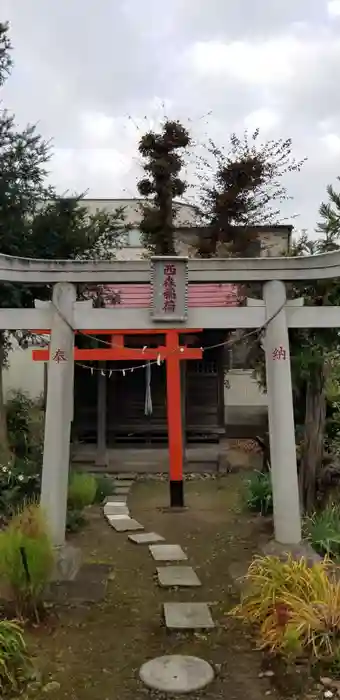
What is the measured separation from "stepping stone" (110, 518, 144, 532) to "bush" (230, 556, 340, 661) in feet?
12.3

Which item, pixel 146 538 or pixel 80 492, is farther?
pixel 80 492

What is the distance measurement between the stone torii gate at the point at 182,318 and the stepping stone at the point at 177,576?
1.07 m

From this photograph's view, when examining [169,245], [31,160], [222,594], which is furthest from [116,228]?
[222,594]

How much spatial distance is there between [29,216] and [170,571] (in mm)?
8286

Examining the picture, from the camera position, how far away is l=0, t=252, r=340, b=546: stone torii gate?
6953mm

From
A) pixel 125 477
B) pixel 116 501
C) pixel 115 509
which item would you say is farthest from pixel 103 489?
pixel 125 477

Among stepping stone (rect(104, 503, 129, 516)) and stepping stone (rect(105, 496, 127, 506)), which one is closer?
stepping stone (rect(104, 503, 129, 516))

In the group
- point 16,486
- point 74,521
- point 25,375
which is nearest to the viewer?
point 74,521

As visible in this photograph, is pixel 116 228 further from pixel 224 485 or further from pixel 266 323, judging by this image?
pixel 266 323

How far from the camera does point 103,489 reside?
12.3m

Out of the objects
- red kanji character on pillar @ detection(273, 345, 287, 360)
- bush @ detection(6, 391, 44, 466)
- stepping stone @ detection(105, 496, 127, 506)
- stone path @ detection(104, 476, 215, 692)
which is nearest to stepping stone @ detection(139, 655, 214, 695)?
stone path @ detection(104, 476, 215, 692)

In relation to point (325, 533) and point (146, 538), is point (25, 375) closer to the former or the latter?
point (146, 538)

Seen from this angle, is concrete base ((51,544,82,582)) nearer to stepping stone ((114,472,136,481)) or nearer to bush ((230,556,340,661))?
bush ((230,556,340,661))

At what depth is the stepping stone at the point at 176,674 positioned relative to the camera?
4445 mm
